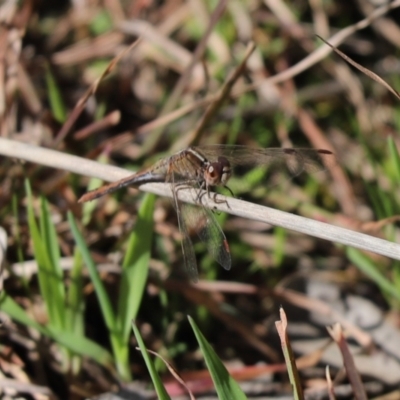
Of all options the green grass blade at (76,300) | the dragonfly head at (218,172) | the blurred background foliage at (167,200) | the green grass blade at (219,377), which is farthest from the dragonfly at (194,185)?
the green grass blade at (219,377)

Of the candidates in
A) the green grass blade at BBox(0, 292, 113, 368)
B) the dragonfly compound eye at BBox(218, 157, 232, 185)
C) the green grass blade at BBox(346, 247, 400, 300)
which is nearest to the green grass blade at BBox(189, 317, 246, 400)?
the green grass blade at BBox(0, 292, 113, 368)

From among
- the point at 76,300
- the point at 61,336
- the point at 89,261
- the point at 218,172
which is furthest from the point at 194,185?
the point at 61,336

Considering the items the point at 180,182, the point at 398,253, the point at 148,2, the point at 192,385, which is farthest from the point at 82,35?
the point at 398,253

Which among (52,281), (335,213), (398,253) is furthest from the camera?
(335,213)

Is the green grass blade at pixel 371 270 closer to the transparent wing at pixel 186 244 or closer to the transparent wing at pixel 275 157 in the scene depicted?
the transparent wing at pixel 275 157

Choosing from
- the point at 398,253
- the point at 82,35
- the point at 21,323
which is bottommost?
the point at 21,323

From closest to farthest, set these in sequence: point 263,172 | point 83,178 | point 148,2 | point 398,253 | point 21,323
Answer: point 398,253
point 21,323
point 263,172
point 83,178
point 148,2

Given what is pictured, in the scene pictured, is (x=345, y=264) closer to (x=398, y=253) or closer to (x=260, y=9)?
(x=398, y=253)
